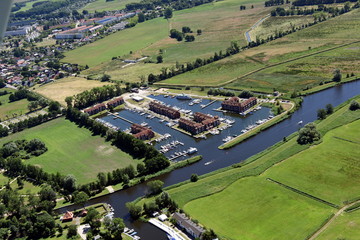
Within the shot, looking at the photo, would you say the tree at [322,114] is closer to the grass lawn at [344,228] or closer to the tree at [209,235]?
the grass lawn at [344,228]

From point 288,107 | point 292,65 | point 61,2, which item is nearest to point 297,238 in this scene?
point 288,107

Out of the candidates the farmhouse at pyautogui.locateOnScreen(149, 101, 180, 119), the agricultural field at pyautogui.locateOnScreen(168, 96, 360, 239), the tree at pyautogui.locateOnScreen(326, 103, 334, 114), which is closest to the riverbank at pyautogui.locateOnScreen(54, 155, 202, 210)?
the agricultural field at pyautogui.locateOnScreen(168, 96, 360, 239)

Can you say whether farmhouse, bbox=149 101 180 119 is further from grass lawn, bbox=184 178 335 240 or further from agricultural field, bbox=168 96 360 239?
grass lawn, bbox=184 178 335 240

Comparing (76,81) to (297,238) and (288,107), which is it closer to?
(288,107)

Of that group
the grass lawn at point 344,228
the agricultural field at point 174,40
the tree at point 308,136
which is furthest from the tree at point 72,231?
the agricultural field at point 174,40

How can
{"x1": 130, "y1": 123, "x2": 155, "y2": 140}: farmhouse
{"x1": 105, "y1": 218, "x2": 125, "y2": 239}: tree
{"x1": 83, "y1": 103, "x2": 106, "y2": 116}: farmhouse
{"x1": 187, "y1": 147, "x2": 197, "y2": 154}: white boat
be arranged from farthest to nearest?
{"x1": 83, "y1": 103, "x2": 106, "y2": 116}: farmhouse, {"x1": 130, "y1": 123, "x2": 155, "y2": 140}: farmhouse, {"x1": 187, "y1": 147, "x2": 197, "y2": 154}: white boat, {"x1": 105, "y1": 218, "x2": 125, "y2": 239}: tree
